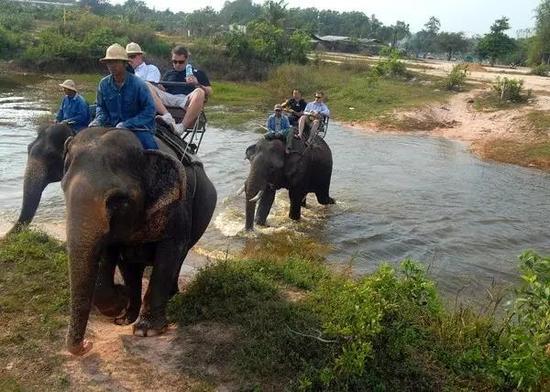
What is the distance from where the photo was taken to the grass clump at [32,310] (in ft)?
14.1

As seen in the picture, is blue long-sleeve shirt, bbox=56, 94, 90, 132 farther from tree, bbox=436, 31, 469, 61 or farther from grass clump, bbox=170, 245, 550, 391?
tree, bbox=436, 31, 469, 61

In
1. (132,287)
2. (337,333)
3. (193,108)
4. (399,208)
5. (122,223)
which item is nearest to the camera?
(122,223)

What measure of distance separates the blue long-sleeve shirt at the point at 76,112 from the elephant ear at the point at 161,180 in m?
4.19

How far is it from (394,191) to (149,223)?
10.4 m

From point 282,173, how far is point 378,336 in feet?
20.0

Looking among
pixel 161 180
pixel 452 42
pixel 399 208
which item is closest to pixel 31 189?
pixel 161 180

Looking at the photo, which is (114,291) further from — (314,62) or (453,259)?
(314,62)

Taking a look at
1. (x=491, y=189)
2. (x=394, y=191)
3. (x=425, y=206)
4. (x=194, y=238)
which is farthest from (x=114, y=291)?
(x=491, y=189)

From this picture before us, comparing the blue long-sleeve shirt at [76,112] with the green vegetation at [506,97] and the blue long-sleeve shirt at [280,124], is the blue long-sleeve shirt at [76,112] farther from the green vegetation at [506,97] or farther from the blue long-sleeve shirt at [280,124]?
the green vegetation at [506,97]

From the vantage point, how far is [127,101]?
4879 mm

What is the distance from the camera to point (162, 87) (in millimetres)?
6863

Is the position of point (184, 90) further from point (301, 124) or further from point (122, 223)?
point (301, 124)

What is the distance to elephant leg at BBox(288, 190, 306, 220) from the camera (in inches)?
426

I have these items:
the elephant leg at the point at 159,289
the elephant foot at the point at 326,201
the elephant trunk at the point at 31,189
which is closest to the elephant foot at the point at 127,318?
the elephant leg at the point at 159,289
